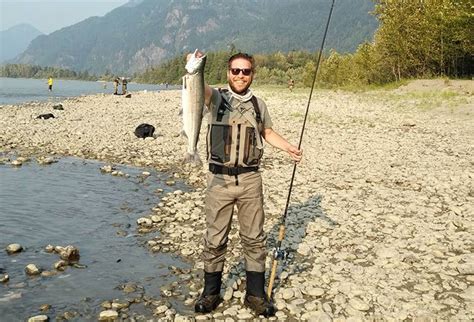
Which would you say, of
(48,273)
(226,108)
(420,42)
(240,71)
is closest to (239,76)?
(240,71)

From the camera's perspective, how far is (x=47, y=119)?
32375mm

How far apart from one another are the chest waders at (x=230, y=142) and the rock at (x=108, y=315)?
2.71m

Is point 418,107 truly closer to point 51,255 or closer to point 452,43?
point 452,43

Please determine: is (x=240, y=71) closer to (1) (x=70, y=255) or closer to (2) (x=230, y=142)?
(2) (x=230, y=142)

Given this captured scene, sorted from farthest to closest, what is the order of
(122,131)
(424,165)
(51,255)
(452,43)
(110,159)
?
(452,43), (122,131), (110,159), (424,165), (51,255)

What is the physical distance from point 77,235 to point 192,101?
6.42 metres

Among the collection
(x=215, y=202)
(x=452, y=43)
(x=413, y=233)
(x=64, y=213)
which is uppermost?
(x=452, y=43)

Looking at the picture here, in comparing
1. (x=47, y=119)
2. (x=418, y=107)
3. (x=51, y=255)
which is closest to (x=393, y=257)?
(x=51, y=255)

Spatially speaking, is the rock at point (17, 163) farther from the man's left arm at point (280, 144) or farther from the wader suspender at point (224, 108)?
the man's left arm at point (280, 144)

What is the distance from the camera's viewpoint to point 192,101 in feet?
17.2

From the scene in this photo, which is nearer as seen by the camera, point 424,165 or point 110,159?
point 424,165

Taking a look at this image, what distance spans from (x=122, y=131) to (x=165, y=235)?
677 inches

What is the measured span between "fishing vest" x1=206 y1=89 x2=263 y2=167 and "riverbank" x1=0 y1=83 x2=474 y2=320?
7.91ft

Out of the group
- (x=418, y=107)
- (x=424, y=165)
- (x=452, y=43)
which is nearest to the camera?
(x=424, y=165)
